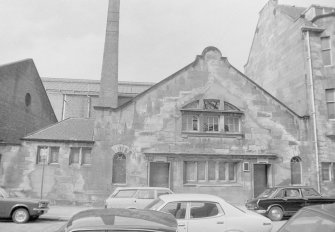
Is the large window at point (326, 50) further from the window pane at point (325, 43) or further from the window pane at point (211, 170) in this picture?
the window pane at point (211, 170)

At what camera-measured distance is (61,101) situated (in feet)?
131

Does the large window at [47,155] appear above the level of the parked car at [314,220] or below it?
above

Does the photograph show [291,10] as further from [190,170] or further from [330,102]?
[190,170]

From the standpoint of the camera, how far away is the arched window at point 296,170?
1952 cm

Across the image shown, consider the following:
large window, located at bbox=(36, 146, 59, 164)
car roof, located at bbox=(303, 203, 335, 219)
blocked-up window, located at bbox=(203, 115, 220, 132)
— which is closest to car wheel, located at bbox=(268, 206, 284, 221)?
blocked-up window, located at bbox=(203, 115, 220, 132)

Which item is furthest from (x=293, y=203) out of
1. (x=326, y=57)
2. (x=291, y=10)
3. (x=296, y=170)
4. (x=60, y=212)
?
(x=291, y=10)

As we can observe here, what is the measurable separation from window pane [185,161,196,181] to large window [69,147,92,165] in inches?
228

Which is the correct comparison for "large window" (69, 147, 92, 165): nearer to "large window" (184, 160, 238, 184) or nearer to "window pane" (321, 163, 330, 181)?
"large window" (184, 160, 238, 184)

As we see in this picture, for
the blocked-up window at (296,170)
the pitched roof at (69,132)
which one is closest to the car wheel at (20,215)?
the pitched roof at (69,132)

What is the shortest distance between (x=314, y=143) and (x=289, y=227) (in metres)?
17.2

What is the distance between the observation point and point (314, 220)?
404 centimetres

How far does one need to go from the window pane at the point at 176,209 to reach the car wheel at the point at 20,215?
26.3 feet

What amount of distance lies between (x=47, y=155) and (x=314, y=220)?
1694 centimetres

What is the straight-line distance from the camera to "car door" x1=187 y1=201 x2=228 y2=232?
698 centimetres
